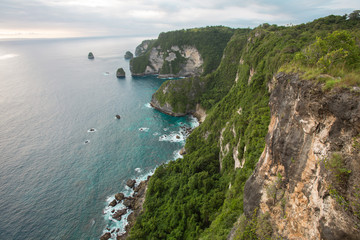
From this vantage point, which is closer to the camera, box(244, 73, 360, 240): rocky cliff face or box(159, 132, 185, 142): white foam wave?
box(244, 73, 360, 240): rocky cliff face

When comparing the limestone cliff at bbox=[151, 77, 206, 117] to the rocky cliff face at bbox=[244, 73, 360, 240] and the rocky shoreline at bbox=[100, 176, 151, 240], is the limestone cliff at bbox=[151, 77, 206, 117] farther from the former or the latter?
the rocky cliff face at bbox=[244, 73, 360, 240]

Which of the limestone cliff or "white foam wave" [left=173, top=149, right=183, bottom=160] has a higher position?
the limestone cliff

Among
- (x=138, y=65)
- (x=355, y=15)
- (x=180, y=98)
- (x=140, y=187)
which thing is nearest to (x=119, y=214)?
(x=140, y=187)

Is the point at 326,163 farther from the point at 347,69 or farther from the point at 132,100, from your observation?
the point at 132,100

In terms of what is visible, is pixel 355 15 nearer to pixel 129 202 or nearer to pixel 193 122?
pixel 193 122

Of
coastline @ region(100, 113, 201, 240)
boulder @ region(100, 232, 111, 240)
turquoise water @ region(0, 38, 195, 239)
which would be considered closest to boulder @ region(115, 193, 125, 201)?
coastline @ region(100, 113, 201, 240)

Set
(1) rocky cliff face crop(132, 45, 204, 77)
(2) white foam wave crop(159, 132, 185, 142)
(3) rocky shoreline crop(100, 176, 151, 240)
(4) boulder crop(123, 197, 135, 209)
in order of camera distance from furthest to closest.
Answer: (1) rocky cliff face crop(132, 45, 204, 77), (2) white foam wave crop(159, 132, 185, 142), (4) boulder crop(123, 197, 135, 209), (3) rocky shoreline crop(100, 176, 151, 240)
